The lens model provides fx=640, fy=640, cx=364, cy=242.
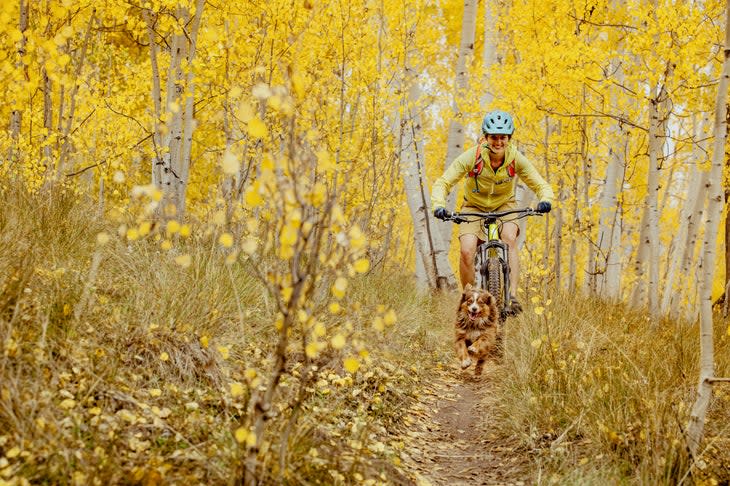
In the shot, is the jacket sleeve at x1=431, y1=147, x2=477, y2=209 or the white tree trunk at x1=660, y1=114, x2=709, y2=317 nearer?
the jacket sleeve at x1=431, y1=147, x2=477, y2=209

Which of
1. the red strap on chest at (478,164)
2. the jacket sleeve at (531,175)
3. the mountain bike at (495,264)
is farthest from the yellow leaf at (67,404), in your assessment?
the jacket sleeve at (531,175)

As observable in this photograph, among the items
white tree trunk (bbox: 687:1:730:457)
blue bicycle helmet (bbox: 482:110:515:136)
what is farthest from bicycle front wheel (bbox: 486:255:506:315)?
white tree trunk (bbox: 687:1:730:457)

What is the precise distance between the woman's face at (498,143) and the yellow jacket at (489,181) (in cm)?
8

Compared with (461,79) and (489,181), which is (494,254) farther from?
(461,79)

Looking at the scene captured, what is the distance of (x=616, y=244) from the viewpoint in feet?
39.9

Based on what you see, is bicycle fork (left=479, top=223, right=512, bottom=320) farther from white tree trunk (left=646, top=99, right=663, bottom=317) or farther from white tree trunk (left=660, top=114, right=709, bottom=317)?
white tree trunk (left=660, top=114, right=709, bottom=317)

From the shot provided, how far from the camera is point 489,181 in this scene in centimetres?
606

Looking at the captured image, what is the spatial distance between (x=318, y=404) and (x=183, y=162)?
4185 millimetres

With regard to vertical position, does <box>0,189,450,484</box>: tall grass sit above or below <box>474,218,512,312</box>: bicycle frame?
below

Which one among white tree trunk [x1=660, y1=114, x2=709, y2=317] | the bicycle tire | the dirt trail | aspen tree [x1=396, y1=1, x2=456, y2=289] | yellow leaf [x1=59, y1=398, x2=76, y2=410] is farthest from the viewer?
aspen tree [x1=396, y1=1, x2=456, y2=289]

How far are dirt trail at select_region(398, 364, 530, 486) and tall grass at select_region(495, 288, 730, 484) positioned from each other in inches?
5.3

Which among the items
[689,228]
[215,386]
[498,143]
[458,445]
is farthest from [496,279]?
[689,228]

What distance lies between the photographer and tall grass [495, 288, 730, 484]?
9.72 feet

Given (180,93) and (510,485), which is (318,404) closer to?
(510,485)
